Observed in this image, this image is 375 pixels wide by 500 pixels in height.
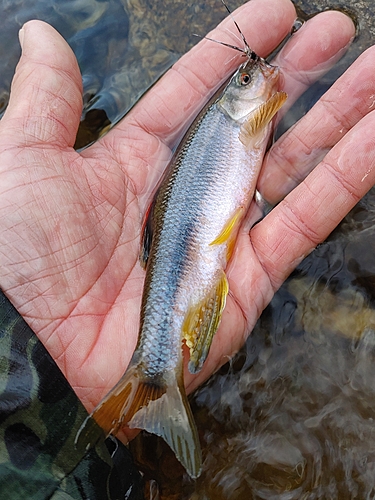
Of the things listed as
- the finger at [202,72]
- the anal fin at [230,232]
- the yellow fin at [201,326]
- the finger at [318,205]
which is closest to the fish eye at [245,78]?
the finger at [202,72]

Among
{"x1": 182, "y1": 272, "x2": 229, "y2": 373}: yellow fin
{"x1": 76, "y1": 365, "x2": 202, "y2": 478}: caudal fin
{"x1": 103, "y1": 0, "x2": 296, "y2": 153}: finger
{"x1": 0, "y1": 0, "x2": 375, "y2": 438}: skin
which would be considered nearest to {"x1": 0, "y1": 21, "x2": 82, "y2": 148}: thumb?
{"x1": 0, "y1": 0, "x2": 375, "y2": 438}: skin

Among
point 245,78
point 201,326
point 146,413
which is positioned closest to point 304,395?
point 201,326

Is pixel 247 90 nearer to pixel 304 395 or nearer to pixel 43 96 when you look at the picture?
pixel 43 96

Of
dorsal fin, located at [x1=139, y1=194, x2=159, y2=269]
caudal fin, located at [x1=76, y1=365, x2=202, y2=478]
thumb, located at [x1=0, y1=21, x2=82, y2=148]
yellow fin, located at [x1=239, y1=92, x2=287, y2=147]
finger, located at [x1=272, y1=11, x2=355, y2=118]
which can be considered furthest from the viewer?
finger, located at [x1=272, y1=11, x2=355, y2=118]

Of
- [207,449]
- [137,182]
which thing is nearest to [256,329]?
[207,449]

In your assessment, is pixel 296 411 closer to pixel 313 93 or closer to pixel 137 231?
pixel 137 231

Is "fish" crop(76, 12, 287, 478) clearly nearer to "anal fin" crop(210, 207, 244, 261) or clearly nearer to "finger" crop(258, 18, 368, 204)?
"anal fin" crop(210, 207, 244, 261)
